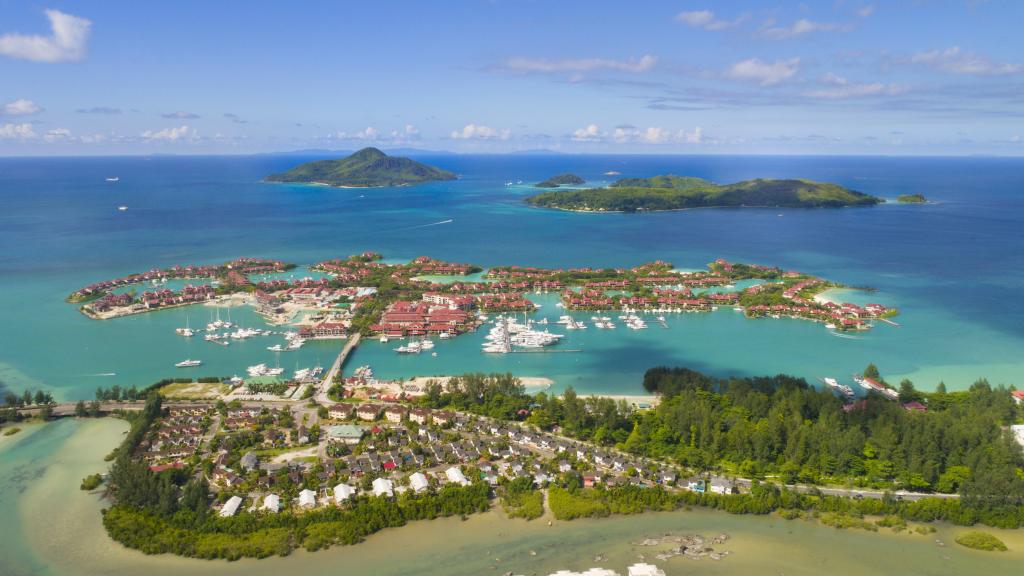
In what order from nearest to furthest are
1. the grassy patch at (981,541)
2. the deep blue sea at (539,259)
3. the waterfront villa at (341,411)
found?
the grassy patch at (981,541) < the waterfront villa at (341,411) < the deep blue sea at (539,259)

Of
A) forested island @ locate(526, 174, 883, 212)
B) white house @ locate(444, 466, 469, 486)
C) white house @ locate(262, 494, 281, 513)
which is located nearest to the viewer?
white house @ locate(262, 494, 281, 513)

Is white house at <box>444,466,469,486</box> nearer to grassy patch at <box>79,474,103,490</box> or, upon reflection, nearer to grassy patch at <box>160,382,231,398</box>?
grassy patch at <box>79,474,103,490</box>

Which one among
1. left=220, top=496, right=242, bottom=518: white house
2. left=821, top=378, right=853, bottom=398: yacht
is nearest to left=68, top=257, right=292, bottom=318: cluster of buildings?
left=220, top=496, right=242, bottom=518: white house

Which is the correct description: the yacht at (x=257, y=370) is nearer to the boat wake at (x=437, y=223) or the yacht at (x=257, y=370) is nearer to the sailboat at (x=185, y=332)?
the sailboat at (x=185, y=332)

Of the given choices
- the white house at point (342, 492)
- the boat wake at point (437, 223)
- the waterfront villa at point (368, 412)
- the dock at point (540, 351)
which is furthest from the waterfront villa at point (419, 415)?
the boat wake at point (437, 223)

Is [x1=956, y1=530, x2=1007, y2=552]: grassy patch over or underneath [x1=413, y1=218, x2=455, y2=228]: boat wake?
underneath

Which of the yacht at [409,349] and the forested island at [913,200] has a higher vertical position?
the forested island at [913,200]
